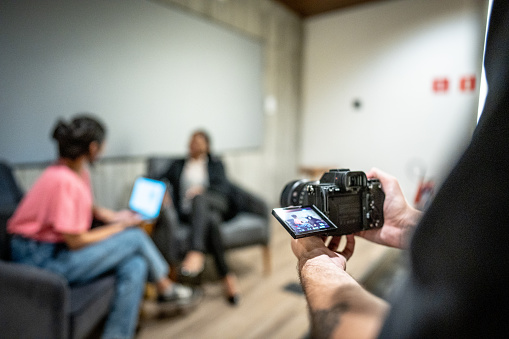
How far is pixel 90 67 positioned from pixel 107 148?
0.56 m

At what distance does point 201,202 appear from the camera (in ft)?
7.16

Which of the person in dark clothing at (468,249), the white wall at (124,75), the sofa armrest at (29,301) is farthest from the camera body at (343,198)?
the white wall at (124,75)

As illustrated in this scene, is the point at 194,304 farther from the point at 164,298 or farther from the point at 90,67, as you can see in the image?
the point at 90,67

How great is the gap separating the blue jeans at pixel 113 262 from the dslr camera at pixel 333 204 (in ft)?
3.77

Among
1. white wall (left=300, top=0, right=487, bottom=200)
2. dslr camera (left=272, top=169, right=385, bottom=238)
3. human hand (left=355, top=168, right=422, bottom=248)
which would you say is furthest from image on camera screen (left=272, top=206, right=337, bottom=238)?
white wall (left=300, top=0, right=487, bottom=200)

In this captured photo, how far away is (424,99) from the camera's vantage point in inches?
148

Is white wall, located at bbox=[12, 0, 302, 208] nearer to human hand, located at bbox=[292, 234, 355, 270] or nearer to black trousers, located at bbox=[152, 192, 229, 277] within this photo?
black trousers, located at bbox=[152, 192, 229, 277]

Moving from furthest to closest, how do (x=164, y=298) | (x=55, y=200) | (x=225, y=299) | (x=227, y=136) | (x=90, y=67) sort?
(x=227, y=136), (x=90, y=67), (x=225, y=299), (x=164, y=298), (x=55, y=200)

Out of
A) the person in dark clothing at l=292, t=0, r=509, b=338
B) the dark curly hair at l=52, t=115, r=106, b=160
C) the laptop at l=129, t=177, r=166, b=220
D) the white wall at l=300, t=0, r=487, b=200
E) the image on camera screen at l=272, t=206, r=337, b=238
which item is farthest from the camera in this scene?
Answer: the white wall at l=300, t=0, r=487, b=200

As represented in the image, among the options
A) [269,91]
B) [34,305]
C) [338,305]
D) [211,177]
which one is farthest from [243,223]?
[269,91]

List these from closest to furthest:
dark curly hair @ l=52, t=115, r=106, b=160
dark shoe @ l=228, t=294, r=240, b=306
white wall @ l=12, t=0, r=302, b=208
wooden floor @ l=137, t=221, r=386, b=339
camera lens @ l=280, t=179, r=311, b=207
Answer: camera lens @ l=280, t=179, r=311, b=207 → dark curly hair @ l=52, t=115, r=106, b=160 → wooden floor @ l=137, t=221, r=386, b=339 → dark shoe @ l=228, t=294, r=240, b=306 → white wall @ l=12, t=0, r=302, b=208

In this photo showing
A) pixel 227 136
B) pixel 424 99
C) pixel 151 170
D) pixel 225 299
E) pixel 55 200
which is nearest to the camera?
pixel 55 200

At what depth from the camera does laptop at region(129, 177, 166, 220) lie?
1858mm

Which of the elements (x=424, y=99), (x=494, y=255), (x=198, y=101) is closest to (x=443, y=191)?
(x=494, y=255)
